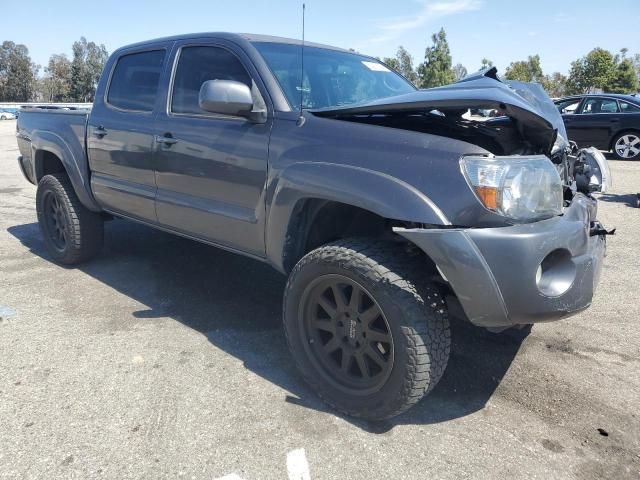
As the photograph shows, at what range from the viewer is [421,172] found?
2254mm

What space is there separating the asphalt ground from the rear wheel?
365 inches

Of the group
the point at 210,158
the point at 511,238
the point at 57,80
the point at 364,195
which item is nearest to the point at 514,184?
the point at 511,238

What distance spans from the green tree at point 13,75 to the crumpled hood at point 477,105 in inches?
3713

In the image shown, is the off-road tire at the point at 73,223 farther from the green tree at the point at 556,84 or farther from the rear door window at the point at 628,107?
the green tree at the point at 556,84

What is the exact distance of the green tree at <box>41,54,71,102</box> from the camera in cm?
8206

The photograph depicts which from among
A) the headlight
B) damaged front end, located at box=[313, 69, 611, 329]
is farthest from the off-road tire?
the headlight

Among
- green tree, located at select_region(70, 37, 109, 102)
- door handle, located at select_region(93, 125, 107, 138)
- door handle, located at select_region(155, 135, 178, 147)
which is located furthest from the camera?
green tree, located at select_region(70, 37, 109, 102)

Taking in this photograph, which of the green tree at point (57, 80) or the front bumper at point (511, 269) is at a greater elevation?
the green tree at point (57, 80)

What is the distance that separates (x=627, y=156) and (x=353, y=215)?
464 inches

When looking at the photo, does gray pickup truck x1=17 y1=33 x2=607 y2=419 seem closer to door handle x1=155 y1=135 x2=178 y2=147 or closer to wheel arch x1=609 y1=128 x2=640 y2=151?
door handle x1=155 y1=135 x2=178 y2=147

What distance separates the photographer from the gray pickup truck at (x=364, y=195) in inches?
86.0

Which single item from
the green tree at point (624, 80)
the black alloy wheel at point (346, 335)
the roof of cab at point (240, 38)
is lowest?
the black alloy wheel at point (346, 335)

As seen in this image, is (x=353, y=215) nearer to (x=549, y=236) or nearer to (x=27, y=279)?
(x=549, y=236)

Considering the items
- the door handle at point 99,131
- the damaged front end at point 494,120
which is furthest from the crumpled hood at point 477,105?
the door handle at point 99,131
